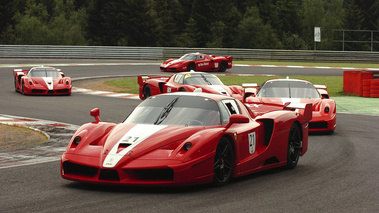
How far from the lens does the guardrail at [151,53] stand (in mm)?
43000

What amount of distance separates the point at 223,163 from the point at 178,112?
3.12 feet

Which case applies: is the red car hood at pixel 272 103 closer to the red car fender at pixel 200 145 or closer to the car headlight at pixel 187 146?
the red car fender at pixel 200 145

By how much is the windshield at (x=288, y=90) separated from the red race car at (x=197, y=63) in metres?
21.1

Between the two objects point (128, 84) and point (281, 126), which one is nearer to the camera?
point (281, 126)

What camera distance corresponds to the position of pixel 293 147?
30.5ft

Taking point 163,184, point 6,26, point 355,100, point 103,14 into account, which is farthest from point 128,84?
point 103,14

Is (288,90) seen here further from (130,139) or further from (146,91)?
(130,139)

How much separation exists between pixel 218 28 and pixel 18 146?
75214 millimetres

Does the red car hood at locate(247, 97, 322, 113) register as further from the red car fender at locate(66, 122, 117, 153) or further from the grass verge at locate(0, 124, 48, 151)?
the red car fender at locate(66, 122, 117, 153)

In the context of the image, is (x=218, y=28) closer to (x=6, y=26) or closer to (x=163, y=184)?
(x=6, y=26)

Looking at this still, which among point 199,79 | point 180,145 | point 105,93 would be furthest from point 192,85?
point 180,145

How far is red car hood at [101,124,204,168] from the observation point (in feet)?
22.6

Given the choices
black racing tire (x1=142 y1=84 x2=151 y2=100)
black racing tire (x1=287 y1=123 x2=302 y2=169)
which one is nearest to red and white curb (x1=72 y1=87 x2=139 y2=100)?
black racing tire (x1=142 y1=84 x2=151 y2=100)

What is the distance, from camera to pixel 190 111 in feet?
25.9
